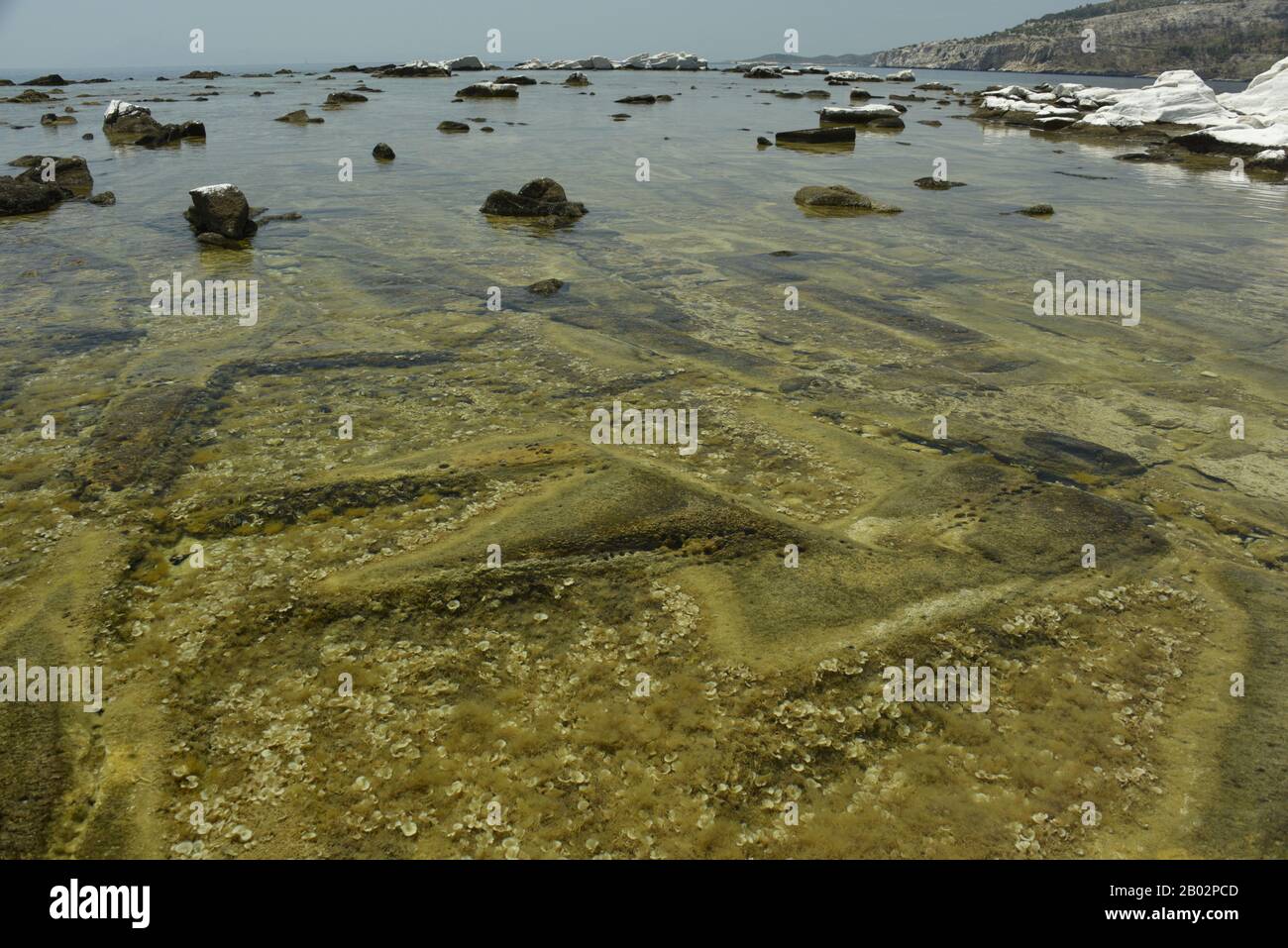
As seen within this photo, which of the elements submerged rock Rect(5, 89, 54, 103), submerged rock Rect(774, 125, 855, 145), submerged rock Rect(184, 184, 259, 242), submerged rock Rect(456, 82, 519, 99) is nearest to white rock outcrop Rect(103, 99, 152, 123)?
submerged rock Rect(456, 82, 519, 99)

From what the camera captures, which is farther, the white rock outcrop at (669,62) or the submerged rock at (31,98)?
the white rock outcrop at (669,62)

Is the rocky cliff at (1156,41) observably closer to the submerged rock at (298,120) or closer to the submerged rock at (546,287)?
the submerged rock at (298,120)

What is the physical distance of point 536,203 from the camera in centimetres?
1299

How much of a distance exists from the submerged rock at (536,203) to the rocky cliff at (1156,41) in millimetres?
86872

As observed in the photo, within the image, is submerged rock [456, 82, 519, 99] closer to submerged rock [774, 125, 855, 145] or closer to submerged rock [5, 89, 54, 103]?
submerged rock [5, 89, 54, 103]

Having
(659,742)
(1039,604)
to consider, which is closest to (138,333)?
(659,742)

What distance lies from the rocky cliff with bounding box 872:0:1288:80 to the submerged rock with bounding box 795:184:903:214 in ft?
272

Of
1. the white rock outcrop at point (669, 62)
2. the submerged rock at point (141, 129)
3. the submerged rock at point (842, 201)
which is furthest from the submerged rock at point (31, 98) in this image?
the white rock outcrop at point (669, 62)

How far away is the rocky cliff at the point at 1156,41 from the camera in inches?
3883

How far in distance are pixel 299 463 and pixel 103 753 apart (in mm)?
2345

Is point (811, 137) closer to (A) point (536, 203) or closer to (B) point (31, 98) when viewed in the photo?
(A) point (536, 203)

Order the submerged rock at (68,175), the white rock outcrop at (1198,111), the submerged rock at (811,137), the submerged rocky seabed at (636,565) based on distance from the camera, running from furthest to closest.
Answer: the white rock outcrop at (1198,111) < the submerged rock at (811,137) < the submerged rock at (68,175) < the submerged rocky seabed at (636,565)

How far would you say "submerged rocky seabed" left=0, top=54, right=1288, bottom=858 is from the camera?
8.91 ft

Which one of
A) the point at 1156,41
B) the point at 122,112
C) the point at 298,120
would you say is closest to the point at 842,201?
the point at 298,120
